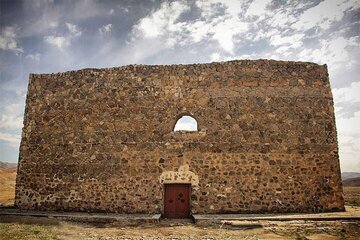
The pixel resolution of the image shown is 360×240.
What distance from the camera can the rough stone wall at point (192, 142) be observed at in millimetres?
10125

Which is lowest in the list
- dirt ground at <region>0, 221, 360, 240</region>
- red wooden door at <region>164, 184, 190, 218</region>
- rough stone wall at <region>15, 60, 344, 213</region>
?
dirt ground at <region>0, 221, 360, 240</region>

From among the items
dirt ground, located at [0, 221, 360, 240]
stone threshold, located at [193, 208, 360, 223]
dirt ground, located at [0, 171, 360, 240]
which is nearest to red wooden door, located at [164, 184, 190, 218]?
stone threshold, located at [193, 208, 360, 223]

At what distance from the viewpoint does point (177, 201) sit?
406 inches

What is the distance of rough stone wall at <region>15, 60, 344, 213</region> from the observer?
10125 mm

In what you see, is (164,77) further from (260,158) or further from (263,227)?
(263,227)

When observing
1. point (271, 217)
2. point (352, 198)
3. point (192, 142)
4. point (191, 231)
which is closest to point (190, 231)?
point (191, 231)

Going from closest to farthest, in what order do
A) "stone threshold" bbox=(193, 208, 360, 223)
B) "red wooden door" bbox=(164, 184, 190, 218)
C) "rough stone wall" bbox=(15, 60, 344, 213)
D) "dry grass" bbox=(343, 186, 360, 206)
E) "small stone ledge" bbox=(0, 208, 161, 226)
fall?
"stone threshold" bbox=(193, 208, 360, 223) → "small stone ledge" bbox=(0, 208, 161, 226) → "rough stone wall" bbox=(15, 60, 344, 213) → "red wooden door" bbox=(164, 184, 190, 218) → "dry grass" bbox=(343, 186, 360, 206)

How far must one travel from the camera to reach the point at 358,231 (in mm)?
7875

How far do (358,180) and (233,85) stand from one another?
45.1 meters

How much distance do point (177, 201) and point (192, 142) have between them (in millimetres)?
2269

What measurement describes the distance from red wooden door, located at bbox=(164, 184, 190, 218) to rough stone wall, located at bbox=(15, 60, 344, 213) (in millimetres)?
294

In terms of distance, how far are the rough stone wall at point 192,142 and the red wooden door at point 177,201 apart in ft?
0.96

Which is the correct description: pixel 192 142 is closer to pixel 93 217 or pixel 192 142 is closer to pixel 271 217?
pixel 271 217

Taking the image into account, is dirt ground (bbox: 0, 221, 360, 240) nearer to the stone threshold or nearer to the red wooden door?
the stone threshold
